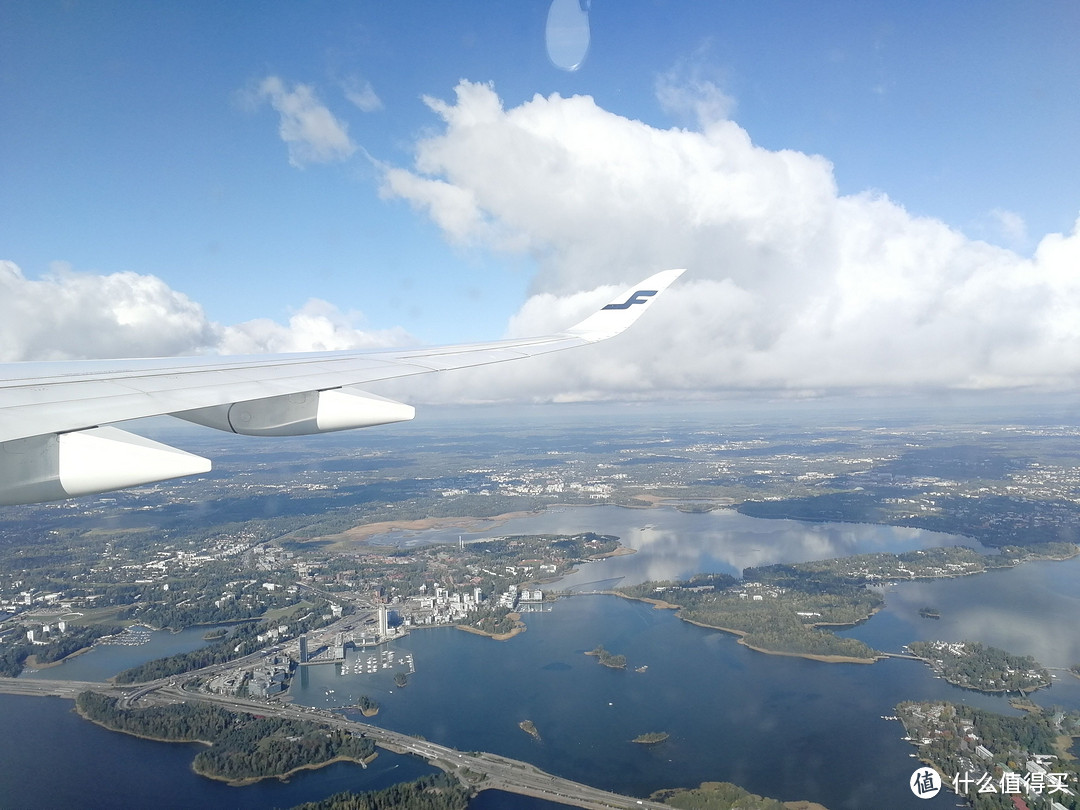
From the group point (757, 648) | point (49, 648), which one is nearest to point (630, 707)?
point (757, 648)

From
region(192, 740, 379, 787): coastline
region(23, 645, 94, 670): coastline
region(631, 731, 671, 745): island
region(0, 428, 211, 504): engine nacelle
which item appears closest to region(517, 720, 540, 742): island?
region(631, 731, 671, 745): island

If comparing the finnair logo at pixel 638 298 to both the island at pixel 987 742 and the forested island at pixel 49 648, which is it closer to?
the island at pixel 987 742

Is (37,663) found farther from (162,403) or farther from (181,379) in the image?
(162,403)

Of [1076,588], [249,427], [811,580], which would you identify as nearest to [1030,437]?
[1076,588]

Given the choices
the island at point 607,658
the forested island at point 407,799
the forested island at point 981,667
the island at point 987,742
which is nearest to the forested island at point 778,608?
the forested island at point 981,667

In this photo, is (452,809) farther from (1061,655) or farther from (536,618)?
(1061,655)
